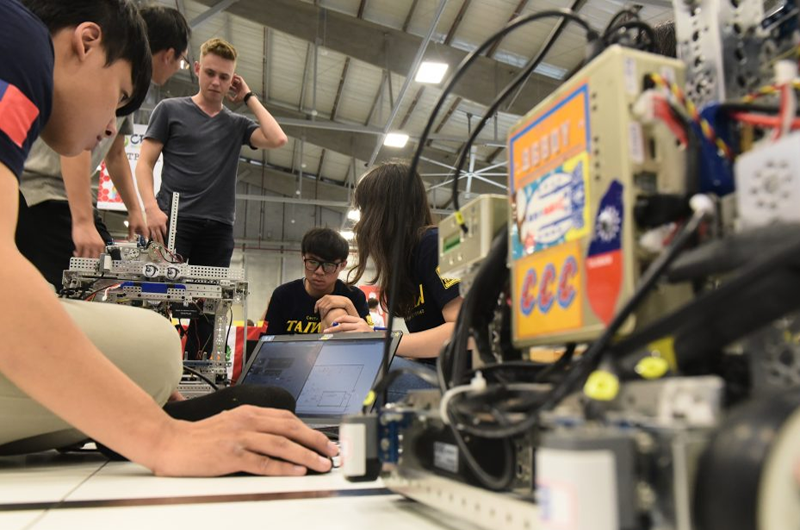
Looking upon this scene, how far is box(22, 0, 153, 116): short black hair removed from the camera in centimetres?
95

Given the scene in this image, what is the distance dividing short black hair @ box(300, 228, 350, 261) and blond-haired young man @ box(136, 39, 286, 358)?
1.08ft

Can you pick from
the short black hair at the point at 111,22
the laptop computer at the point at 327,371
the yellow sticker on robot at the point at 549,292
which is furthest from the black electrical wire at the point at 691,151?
the laptop computer at the point at 327,371

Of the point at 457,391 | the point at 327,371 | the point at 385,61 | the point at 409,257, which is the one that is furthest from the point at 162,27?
the point at 385,61

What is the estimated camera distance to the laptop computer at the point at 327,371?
1523 millimetres

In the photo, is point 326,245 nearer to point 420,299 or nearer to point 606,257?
point 420,299

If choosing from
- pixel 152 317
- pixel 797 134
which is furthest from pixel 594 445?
pixel 152 317

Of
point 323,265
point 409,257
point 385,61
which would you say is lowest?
point 409,257

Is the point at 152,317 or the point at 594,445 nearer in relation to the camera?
the point at 594,445

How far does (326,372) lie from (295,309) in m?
1.00

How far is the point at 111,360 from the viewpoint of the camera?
1.00m

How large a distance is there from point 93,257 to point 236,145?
900 mm

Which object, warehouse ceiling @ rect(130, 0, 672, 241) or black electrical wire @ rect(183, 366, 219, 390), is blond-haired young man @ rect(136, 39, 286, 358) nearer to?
black electrical wire @ rect(183, 366, 219, 390)

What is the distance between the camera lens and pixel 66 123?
98 centimetres

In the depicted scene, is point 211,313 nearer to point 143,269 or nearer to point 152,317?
point 143,269
